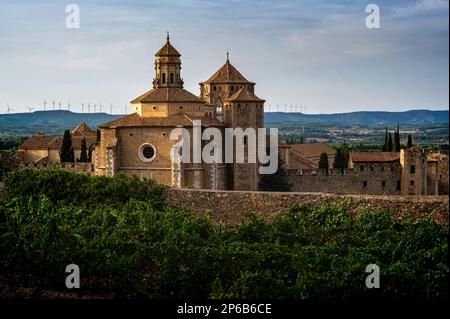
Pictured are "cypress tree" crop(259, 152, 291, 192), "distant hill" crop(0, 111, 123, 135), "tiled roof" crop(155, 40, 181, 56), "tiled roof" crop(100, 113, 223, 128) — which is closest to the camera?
"tiled roof" crop(100, 113, 223, 128)

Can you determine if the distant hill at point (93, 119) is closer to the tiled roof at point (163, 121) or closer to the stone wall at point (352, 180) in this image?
the stone wall at point (352, 180)

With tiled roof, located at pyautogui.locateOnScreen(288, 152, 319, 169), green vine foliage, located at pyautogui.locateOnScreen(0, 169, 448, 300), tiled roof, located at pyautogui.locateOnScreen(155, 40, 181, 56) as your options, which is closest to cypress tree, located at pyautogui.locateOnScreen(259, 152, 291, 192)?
tiled roof, located at pyautogui.locateOnScreen(155, 40, 181, 56)

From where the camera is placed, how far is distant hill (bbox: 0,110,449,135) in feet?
378

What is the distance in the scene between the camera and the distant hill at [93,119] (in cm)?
11512

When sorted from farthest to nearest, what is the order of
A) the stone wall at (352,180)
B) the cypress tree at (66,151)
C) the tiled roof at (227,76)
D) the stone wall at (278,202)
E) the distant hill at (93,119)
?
the distant hill at (93,119) < the cypress tree at (66,151) < the tiled roof at (227,76) < the stone wall at (352,180) < the stone wall at (278,202)

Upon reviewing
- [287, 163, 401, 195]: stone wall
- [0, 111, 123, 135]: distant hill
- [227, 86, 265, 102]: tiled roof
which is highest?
[227, 86, 265, 102]: tiled roof

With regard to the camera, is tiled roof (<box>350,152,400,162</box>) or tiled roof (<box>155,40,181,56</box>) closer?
tiled roof (<box>155,40,181,56</box>)

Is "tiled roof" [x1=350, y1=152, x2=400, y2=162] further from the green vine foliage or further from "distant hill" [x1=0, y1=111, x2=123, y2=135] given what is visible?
"distant hill" [x1=0, y1=111, x2=123, y2=135]

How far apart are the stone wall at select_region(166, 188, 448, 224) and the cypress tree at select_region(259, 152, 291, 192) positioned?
1778 cm

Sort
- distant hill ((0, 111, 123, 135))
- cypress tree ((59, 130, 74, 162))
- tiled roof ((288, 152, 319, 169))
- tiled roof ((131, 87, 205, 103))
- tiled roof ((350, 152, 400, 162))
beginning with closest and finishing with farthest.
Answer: tiled roof ((131, 87, 205, 103)) < tiled roof ((350, 152, 400, 162)) < tiled roof ((288, 152, 319, 169)) < cypress tree ((59, 130, 74, 162)) < distant hill ((0, 111, 123, 135))

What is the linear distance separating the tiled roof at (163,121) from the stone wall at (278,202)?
1459 centimetres

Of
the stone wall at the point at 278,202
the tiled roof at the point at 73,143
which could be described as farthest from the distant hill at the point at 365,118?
the stone wall at the point at 278,202

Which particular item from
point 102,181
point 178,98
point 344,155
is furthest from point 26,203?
point 344,155
